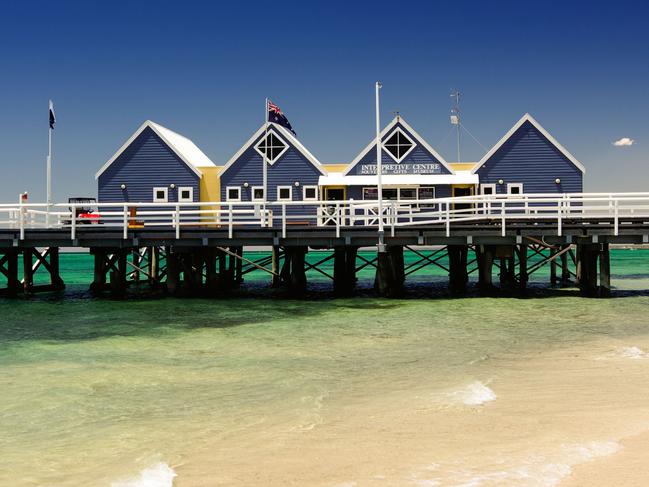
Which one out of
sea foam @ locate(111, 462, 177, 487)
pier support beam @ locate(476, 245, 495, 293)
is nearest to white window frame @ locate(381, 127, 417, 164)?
pier support beam @ locate(476, 245, 495, 293)

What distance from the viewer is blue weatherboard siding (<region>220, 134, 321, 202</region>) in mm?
36562

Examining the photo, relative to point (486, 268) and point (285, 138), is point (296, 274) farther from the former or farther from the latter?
point (285, 138)

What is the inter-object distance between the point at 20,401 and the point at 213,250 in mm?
19615

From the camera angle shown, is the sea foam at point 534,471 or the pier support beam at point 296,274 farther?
the pier support beam at point 296,274

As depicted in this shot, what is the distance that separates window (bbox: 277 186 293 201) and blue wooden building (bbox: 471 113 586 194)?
30.2 feet

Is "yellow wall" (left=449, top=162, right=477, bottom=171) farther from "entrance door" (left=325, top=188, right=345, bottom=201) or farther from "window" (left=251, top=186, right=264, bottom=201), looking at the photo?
"window" (left=251, top=186, right=264, bottom=201)

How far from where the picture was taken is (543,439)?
800cm

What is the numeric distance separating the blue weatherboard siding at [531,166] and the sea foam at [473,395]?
26.0m

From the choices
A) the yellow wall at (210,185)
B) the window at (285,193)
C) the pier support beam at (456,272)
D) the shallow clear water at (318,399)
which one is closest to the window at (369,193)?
the window at (285,193)

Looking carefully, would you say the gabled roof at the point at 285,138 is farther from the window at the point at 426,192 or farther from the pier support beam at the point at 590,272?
the pier support beam at the point at 590,272

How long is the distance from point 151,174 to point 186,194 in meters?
2.05

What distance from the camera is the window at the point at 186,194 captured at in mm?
37406

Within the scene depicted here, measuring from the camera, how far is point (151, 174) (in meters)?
37.4

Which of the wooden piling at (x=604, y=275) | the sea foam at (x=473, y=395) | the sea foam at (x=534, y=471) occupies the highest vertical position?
the wooden piling at (x=604, y=275)
